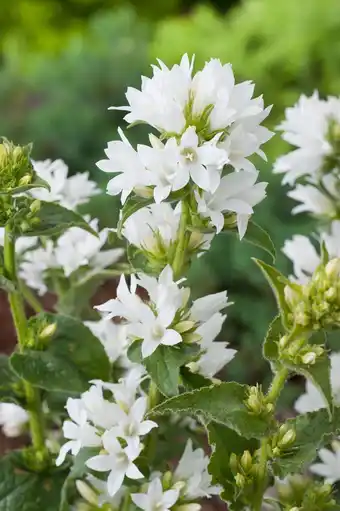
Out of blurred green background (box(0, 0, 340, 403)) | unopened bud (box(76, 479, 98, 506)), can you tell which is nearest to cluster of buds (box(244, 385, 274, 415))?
unopened bud (box(76, 479, 98, 506))

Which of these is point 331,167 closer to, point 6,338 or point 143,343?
point 143,343

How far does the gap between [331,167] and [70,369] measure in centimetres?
24

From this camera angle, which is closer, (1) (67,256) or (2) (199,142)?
(2) (199,142)

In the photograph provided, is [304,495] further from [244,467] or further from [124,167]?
[124,167]

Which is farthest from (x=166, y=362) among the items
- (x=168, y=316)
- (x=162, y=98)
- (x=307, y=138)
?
(x=307, y=138)

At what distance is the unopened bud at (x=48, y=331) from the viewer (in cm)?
42

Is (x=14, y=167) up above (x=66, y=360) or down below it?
above

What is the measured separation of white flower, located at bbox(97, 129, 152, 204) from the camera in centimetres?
35

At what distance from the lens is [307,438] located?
0.38 meters

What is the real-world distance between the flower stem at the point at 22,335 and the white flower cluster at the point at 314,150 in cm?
20

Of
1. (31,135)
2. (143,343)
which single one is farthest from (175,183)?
(31,135)

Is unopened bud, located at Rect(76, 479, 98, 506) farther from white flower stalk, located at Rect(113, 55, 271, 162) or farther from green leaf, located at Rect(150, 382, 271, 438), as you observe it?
white flower stalk, located at Rect(113, 55, 271, 162)

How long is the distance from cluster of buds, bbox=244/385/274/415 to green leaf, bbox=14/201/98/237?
117mm

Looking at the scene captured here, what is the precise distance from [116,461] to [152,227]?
12 centimetres
